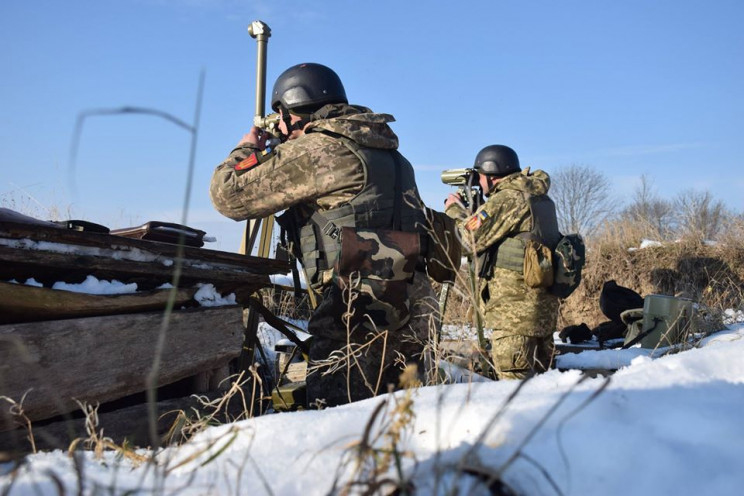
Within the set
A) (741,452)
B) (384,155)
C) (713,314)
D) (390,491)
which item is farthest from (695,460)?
(713,314)

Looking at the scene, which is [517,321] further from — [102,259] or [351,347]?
[102,259]

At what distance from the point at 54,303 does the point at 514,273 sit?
13.7 ft

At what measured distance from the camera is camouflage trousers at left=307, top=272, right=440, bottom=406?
336cm

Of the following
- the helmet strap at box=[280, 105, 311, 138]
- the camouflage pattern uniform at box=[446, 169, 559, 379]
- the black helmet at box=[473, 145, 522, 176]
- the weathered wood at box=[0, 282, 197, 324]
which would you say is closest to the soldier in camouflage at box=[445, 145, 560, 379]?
the camouflage pattern uniform at box=[446, 169, 559, 379]

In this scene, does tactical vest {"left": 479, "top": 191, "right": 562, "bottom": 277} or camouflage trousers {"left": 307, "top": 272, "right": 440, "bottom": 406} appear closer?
camouflage trousers {"left": 307, "top": 272, "right": 440, "bottom": 406}

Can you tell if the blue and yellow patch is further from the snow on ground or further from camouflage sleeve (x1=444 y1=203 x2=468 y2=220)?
camouflage sleeve (x1=444 y1=203 x2=468 y2=220)

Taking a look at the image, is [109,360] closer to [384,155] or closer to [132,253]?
[132,253]

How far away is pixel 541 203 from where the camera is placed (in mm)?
6059

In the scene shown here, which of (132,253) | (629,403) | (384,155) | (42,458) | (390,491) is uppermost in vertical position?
(384,155)

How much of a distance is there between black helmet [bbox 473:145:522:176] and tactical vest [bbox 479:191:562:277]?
0.57 meters

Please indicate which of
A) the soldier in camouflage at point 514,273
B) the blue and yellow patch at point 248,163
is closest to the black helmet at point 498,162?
the soldier in camouflage at point 514,273

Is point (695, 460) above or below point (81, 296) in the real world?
below

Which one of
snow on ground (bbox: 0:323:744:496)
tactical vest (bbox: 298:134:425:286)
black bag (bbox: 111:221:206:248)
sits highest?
tactical vest (bbox: 298:134:425:286)

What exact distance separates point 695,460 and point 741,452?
0.34 ft
